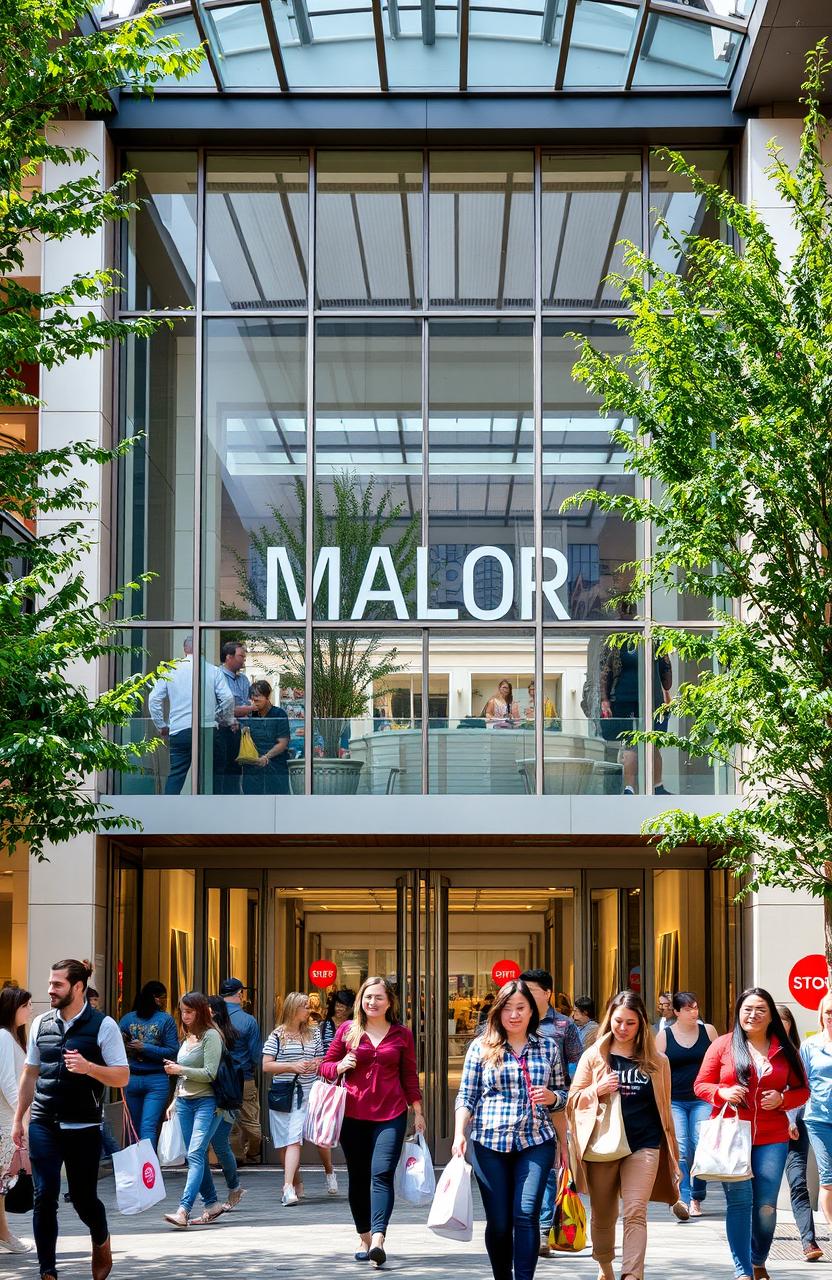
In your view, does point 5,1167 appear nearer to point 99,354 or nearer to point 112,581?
point 112,581

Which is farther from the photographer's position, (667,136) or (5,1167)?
(667,136)

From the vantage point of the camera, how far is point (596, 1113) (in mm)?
8164

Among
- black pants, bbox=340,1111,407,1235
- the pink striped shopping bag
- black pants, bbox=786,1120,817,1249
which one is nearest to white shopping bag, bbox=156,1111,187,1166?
the pink striped shopping bag

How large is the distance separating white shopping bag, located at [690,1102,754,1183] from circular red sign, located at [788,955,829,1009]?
5.22m

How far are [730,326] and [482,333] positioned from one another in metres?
5.59

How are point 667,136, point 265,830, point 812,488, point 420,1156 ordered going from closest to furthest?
1. point 420,1156
2. point 812,488
3. point 265,830
4. point 667,136

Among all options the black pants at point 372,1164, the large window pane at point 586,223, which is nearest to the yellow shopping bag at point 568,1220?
the black pants at point 372,1164

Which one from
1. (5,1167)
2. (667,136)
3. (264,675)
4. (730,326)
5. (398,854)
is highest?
(667,136)

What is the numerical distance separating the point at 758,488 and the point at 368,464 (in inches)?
246

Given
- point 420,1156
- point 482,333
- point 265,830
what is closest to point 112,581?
point 265,830

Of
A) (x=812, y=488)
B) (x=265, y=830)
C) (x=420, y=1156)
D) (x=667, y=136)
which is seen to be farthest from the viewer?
(x=667, y=136)

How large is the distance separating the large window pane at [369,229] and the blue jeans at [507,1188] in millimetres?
11141

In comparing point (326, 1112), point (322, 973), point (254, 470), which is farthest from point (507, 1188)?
point (254, 470)

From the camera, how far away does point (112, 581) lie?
1705 centimetres
